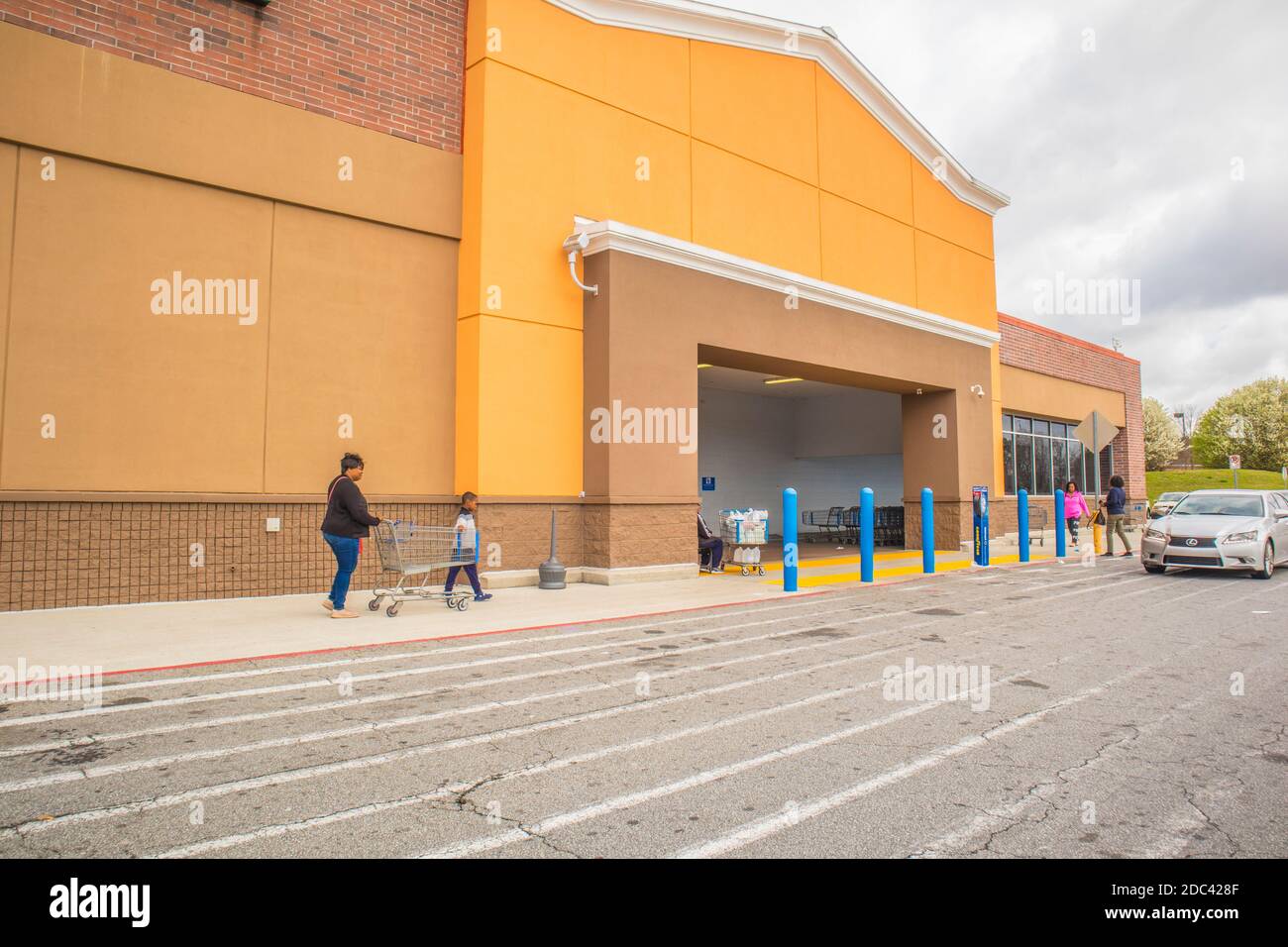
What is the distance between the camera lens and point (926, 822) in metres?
3.71

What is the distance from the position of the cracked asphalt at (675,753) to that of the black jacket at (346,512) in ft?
7.39

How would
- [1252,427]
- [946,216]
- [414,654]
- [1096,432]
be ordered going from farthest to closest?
[1252,427] → [946,216] → [1096,432] → [414,654]

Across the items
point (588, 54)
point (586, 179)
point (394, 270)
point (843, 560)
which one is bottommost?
point (843, 560)

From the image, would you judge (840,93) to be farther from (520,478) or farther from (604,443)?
(520,478)

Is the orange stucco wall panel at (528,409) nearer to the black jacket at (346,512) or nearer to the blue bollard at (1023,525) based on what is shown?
the black jacket at (346,512)

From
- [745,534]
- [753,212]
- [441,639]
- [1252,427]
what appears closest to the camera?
[441,639]

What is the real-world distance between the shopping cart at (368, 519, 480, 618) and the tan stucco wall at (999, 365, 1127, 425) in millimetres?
19328

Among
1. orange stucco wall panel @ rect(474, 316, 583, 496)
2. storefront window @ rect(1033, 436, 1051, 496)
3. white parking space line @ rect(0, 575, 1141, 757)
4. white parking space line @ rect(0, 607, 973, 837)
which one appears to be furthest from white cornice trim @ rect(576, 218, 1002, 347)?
white parking space line @ rect(0, 607, 973, 837)

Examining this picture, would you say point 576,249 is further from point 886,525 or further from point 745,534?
point 886,525

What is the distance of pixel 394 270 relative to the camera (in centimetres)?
1296

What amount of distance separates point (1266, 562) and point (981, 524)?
4.96m

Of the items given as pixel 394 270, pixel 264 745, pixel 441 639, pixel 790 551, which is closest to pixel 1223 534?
pixel 790 551

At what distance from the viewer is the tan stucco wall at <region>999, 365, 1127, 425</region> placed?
25375 mm

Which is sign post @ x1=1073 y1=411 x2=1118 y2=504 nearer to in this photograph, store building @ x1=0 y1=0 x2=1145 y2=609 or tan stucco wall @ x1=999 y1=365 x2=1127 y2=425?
store building @ x1=0 y1=0 x2=1145 y2=609
